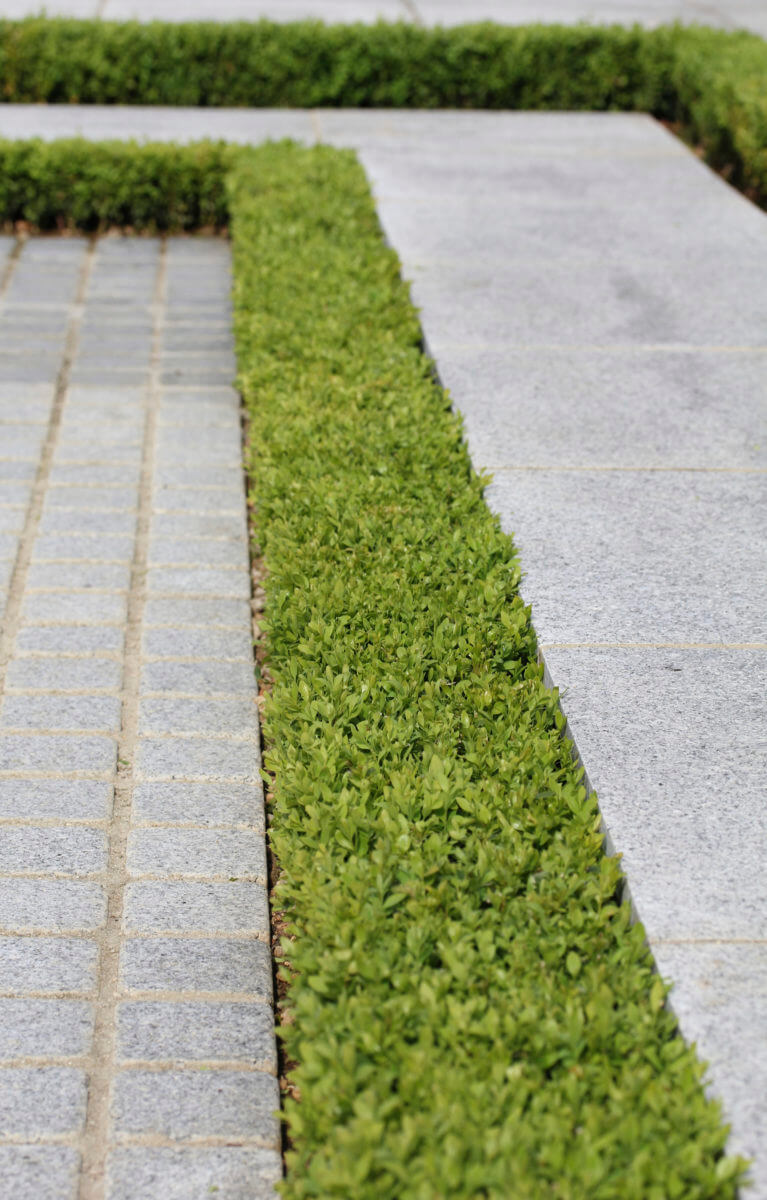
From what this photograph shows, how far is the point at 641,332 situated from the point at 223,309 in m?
2.51

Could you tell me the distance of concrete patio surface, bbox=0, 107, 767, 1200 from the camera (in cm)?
275

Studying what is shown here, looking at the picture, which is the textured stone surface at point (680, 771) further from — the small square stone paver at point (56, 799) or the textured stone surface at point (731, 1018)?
the small square stone paver at point (56, 799)

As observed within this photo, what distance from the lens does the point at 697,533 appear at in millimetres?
4168

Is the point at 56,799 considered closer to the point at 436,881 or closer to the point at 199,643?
the point at 199,643

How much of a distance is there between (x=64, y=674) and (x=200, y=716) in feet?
1.68

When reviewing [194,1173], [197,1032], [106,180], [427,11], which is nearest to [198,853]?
[197,1032]

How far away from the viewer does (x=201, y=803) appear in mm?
3416

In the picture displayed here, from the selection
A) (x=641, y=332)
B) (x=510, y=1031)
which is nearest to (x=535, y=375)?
(x=641, y=332)

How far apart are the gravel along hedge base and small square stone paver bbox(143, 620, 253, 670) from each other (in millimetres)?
6764

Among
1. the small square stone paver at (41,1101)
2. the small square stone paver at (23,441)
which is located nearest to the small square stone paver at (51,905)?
the small square stone paver at (41,1101)

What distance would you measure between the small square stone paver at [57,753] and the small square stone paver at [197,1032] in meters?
0.91

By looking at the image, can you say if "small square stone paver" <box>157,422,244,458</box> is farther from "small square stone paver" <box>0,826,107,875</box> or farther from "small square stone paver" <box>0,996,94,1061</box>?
"small square stone paver" <box>0,996,94,1061</box>

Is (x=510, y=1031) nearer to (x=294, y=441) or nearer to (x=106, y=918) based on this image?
(x=106, y=918)

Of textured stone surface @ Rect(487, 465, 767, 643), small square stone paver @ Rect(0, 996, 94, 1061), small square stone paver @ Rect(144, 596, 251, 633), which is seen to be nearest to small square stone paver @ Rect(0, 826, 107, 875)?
small square stone paver @ Rect(0, 996, 94, 1061)
